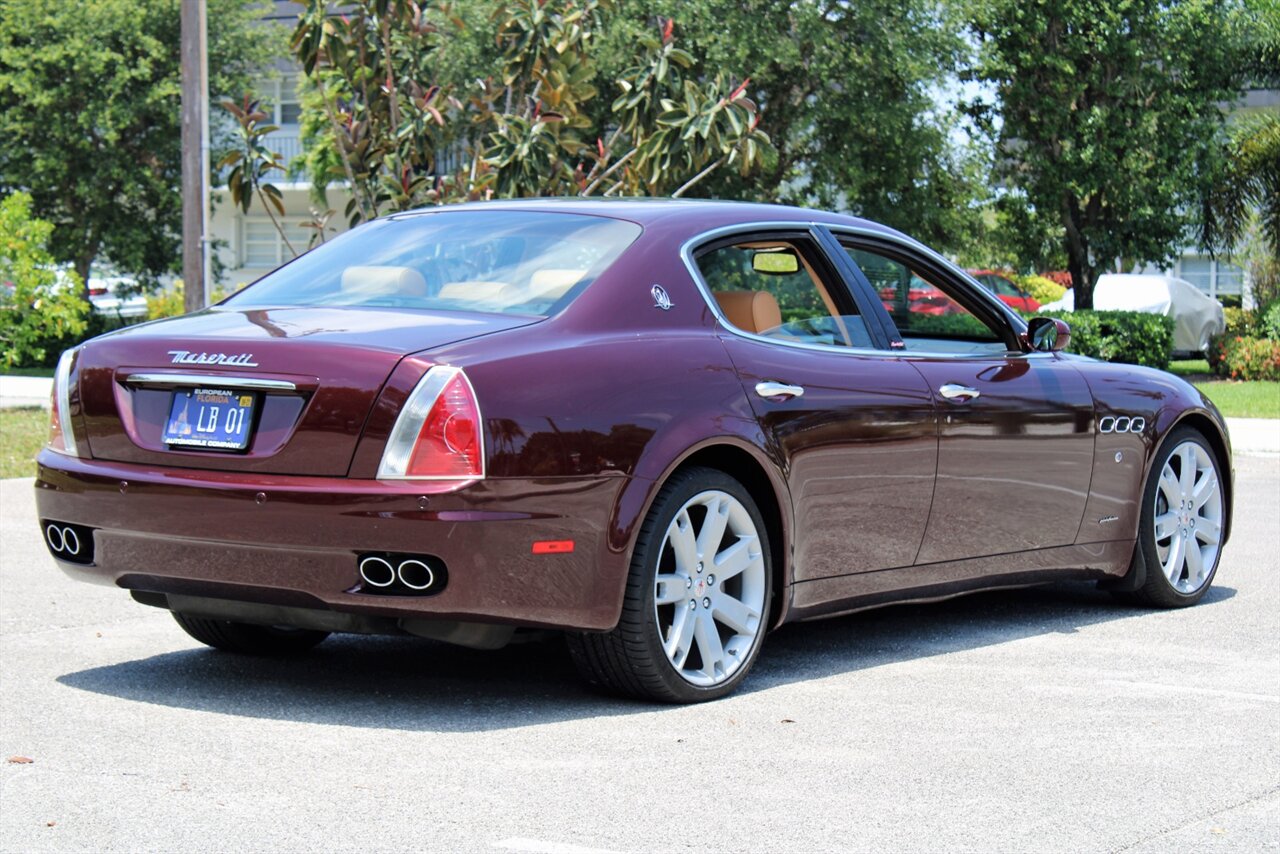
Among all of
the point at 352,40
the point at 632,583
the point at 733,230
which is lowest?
the point at 632,583

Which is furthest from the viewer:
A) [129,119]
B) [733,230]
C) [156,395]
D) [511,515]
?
[129,119]

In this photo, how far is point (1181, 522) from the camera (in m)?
7.81

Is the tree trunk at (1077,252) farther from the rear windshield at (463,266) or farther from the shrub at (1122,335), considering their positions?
the rear windshield at (463,266)

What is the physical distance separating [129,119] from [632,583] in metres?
30.1

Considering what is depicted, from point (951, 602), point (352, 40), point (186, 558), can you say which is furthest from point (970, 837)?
point (352, 40)

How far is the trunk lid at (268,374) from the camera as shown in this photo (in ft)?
16.8

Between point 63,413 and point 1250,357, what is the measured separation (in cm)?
2345

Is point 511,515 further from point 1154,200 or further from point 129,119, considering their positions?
point 129,119

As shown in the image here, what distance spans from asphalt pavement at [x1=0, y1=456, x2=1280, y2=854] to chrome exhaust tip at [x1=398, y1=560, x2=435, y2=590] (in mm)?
444

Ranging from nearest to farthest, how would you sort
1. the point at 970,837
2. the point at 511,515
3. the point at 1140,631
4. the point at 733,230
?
1. the point at 970,837
2. the point at 511,515
3. the point at 733,230
4. the point at 1140,631

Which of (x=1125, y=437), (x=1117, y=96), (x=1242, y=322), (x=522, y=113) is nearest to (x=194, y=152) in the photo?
(x=522, y=113)

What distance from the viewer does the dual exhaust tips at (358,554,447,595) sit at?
199 inches

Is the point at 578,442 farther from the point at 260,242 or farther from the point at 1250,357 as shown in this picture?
the point at 260,242

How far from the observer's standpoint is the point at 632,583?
542 cm
